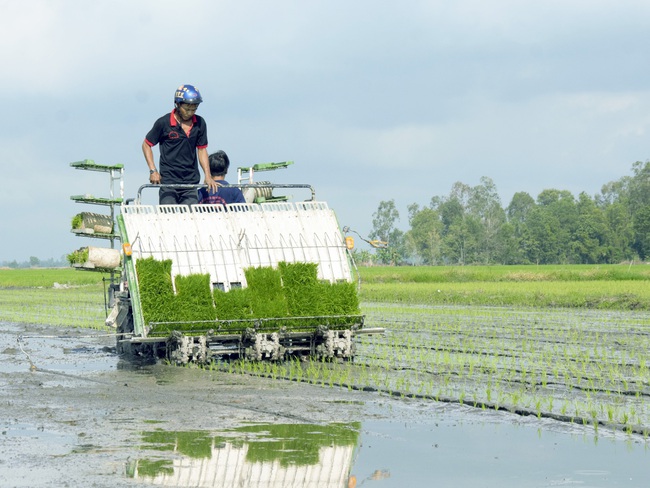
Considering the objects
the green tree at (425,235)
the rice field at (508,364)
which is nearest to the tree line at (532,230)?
the green tree at (425,235)

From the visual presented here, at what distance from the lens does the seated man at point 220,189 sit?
13000mm

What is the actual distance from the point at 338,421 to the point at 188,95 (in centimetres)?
553

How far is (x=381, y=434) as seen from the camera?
Result: 24.5ft

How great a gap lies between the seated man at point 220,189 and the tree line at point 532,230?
110 m

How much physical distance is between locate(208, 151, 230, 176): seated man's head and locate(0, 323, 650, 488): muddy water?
3.62m

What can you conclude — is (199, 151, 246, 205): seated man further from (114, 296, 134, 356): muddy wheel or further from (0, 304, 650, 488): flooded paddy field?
(0, 304, 650, 488): flooded paddy field

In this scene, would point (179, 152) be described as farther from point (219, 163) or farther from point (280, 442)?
point (280, 442)

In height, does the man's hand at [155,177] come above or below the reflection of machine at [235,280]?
above

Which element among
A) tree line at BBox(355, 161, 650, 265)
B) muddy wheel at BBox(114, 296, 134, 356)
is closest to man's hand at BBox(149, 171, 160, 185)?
muddy wheel at BBox(114, 296, 134, 356)

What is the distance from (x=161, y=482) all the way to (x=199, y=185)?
273 inches

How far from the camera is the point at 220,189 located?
13133mm

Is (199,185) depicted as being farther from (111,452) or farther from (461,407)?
(111,452)

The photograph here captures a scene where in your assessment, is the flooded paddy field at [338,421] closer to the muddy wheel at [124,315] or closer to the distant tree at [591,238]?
the muddy wheel at [124,315]

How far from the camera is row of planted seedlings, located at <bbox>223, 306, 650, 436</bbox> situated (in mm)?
8938
